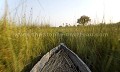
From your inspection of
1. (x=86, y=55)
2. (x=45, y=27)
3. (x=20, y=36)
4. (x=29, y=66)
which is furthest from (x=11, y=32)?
(x=45, y=27)

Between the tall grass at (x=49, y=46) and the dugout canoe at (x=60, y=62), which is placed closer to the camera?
the tall grass at (x=49, y=46)

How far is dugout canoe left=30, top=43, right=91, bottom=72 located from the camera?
4.78m

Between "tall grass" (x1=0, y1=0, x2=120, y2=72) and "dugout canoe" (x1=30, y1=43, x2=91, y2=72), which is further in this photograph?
"dugout canoe" (x1=30, y1=43, x2=91, y2=72)

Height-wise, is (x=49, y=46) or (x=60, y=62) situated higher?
(x=49, y=46)

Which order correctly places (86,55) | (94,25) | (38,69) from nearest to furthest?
1. (38,69)
2. (86,55)
3. (94,25)

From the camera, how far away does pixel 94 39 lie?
5.68 meters

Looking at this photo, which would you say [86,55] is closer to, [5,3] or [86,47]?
[86,47]

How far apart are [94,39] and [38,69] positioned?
1.57 metres

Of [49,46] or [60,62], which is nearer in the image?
[60,62]

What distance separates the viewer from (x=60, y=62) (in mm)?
5051

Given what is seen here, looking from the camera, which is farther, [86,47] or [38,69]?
[86,47]

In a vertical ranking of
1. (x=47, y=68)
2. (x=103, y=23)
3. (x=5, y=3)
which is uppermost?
(x=5, y=3)

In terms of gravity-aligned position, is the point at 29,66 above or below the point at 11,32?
below

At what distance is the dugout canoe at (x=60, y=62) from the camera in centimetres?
478
